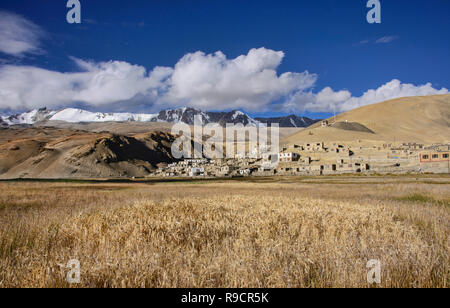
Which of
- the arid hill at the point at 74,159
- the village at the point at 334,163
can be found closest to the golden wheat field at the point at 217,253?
the village at the point at 334,163

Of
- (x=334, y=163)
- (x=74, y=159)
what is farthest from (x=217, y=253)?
(x=74, y=159)

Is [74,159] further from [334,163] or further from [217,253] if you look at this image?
[217,253]

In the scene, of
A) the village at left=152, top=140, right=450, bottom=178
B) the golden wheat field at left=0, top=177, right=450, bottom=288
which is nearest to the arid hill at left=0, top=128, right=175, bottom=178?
the village at left=152, top=140, right=450, bottom=178

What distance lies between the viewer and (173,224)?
802cm

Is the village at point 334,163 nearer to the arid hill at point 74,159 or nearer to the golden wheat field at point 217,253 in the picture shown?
the arid hill at point 74,159

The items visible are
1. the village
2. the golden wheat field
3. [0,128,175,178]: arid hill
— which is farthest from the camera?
[0,128,175,178]: arid hill

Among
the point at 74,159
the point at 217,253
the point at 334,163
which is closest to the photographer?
the point at 217,253

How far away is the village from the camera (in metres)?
85.2

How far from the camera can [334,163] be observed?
10300 cm

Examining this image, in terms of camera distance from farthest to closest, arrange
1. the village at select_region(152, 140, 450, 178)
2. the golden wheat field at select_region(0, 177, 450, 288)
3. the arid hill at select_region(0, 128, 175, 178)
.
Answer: the arid hill at select_region(0, 128, 175, 178) → the village at select_region(152, 140, 450, 178) → the golden wheat field at select_region(0, 177, 450, 288)

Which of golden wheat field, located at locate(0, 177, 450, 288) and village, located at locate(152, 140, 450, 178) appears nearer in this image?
golden wheat field, located at locate(0, 177, 450, 288)

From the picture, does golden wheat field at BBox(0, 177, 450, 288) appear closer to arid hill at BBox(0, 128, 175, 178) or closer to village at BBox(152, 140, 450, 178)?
village at BBox(152, 140, 450, 178)

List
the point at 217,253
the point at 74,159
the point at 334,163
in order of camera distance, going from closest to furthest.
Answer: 1. the point at 217,253
2. the point at 334,163
3. the point at 74,159
